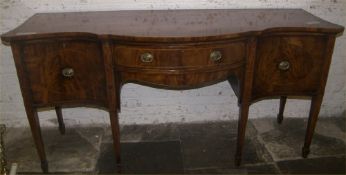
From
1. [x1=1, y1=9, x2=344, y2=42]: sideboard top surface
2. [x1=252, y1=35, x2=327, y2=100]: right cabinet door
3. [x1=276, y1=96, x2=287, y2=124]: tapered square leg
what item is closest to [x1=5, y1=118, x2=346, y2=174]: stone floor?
[x1=276, y1=96, x2=287, y2=124]: tapered square leg

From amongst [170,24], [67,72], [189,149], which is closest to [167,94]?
[189,149]

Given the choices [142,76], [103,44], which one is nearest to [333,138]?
[142,76]

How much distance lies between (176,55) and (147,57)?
0.45 ft

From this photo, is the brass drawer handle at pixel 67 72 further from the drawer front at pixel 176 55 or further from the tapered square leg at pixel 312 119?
the tapered square leg at pixel 312 119

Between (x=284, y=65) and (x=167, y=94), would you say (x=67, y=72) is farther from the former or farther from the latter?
(x=284, y=65)

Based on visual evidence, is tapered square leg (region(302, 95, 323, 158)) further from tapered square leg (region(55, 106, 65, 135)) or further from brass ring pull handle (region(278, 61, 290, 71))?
tapered square leg (region(55, 106, 65, 135))

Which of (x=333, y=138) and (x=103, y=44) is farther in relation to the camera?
(x=333, y=138)

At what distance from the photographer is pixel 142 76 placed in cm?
161

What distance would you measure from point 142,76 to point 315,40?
89cm

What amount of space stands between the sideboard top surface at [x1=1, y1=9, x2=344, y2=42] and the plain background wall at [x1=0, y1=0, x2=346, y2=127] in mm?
95

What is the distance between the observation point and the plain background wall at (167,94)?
2074 mm

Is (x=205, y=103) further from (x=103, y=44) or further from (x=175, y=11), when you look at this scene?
(x=103, y=44)

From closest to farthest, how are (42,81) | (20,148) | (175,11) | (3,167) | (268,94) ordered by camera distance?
(3,167), (42,81), (268,94), (175,11), (20,148)

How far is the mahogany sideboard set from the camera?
1533 millimetres
